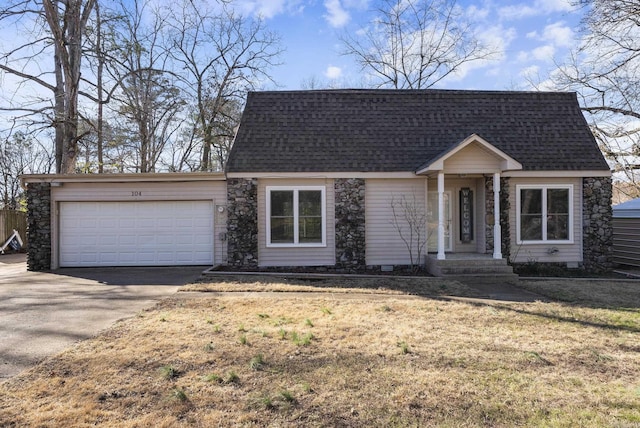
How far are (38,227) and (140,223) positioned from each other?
2774 mm

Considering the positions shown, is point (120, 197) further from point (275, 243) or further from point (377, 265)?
point (377, 265)

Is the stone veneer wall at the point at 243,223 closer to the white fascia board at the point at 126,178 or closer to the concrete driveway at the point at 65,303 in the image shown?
the white fascia board at the point at 126,178

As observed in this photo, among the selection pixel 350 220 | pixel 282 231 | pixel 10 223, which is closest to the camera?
pixel 350 220

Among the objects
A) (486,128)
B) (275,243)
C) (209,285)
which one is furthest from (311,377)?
(486,128)

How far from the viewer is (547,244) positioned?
11664 mm

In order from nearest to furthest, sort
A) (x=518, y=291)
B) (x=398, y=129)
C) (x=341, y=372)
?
1. (x=341, y=372)
2. (x=518, y=291)
3. (x=398, y=129)

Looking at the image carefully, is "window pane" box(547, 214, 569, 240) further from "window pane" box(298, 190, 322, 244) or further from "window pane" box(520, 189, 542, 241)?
"window pane" box(298, 190, 322, 244)

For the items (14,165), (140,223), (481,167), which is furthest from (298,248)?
(14,165)

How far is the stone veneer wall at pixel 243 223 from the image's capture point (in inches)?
446

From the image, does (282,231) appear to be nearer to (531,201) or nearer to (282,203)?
(282,203)

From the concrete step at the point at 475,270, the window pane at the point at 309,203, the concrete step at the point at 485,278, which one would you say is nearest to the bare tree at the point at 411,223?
the concrete step at the point at 475,270

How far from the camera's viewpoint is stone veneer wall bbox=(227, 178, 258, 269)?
446 inches

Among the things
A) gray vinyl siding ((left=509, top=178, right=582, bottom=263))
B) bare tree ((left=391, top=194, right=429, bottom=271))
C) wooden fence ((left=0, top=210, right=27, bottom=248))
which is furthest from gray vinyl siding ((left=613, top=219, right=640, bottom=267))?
wooden fence ((left=0, top=210, right=27, bottom=248))

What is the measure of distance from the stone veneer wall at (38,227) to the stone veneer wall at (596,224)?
50.4 feet
